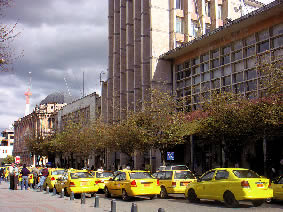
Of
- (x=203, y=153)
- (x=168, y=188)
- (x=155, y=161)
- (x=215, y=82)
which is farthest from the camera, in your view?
(x=155, y=161)

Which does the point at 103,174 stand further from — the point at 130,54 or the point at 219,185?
the point at 130,54

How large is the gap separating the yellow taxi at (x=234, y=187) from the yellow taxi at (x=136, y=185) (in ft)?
8.71

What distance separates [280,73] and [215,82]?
47.5 feet

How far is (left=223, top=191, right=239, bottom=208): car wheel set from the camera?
1477cm

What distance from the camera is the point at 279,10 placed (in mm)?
28312

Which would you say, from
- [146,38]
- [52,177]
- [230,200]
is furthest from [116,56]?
[230,200]

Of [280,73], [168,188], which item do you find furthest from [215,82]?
[168,188]

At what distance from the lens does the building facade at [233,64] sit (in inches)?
1144

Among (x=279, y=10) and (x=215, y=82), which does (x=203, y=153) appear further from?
(x=279, y=10)

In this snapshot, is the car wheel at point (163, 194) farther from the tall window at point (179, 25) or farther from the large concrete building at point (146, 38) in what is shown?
the tall window at point (179, 25)

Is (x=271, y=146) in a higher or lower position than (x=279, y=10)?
lower

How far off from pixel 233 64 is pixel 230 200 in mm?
19982

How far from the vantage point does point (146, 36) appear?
4394 cm

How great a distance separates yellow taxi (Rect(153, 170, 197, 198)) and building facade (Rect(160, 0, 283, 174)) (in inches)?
325
